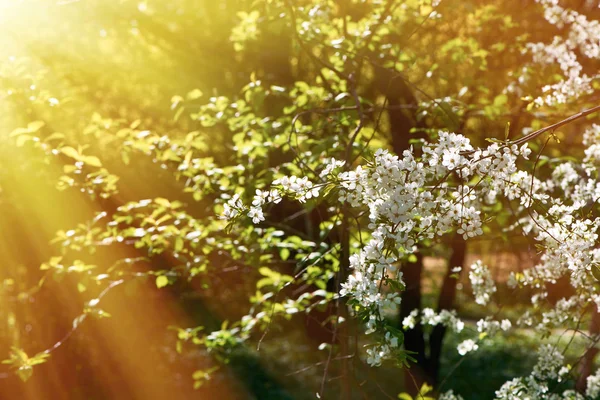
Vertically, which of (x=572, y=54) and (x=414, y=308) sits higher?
(x=572, y=54)

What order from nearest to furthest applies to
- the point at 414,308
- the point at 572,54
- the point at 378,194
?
the point at 378,194 → the point at 572,54 → the point at 414,308

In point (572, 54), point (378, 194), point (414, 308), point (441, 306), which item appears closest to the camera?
point (378, 194)

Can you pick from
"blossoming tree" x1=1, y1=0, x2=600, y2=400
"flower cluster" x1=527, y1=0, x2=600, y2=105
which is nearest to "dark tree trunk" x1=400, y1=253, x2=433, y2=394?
"blossoming tree" x1=1, y1=0, x2=600, y2=400

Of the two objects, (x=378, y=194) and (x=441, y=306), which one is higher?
(x=441, y=306)

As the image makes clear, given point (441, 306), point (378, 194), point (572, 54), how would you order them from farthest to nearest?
1. point (441, 306)
2. point (572, 54)
3. point (378, 194)

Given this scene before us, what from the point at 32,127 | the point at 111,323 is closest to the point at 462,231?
the point at 32,127

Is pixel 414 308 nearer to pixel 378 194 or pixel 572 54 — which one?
pixel 572 54

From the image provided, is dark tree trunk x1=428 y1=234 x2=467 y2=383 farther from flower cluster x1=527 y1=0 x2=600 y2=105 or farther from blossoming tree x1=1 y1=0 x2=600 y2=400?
flower cluster x1=527 y1=0 x2=600 y2=105

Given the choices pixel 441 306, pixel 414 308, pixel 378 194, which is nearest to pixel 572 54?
pixel 378 194

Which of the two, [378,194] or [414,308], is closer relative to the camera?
[378,194]

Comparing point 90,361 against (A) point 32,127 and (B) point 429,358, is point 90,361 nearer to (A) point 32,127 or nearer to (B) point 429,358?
(B) point 429,358

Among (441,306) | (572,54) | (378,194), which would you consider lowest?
(378,194)

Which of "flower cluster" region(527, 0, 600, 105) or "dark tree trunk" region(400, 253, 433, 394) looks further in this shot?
"dark tree trunk" region(400, 253, 433, 394)

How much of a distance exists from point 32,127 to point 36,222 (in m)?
4.63
